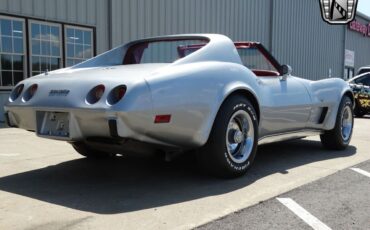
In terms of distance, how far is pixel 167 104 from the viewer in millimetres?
3637

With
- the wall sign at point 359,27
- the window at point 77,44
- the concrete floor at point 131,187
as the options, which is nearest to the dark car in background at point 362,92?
the window at point 77,44

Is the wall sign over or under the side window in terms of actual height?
over

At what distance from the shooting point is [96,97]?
11.8 ft

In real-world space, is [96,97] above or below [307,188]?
above

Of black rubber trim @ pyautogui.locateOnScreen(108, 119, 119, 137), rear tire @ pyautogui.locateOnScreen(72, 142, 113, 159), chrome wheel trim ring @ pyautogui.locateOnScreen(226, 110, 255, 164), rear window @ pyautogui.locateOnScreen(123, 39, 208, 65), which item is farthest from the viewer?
rear tire @ pyautogui.locateOnScreen(72, 142, 113, 159)

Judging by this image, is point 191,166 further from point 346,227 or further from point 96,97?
point 346,227

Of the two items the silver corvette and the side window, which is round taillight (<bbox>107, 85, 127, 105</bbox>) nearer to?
the silver corvette

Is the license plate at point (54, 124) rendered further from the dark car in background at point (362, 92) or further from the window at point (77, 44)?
the dark car in background at point (362, 92)

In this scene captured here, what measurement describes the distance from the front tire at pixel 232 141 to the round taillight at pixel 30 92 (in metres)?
1.55

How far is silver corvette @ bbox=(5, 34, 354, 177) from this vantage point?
3520 mm

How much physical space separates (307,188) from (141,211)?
156 cm

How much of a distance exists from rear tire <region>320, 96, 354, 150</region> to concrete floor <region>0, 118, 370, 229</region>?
0.51 ft

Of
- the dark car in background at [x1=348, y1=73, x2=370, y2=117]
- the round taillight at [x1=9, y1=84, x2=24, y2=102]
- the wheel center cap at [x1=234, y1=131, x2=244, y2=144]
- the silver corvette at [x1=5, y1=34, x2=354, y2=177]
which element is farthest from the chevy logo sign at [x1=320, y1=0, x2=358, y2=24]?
the round taillight at [x1=9, y1=84, x2=24, y2=102]

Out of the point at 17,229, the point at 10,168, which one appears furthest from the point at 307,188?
the point at 10,168
